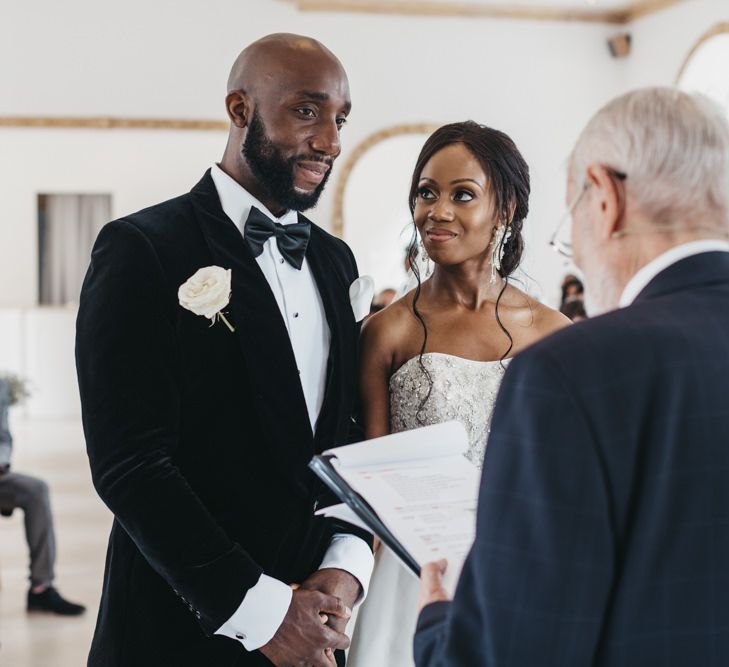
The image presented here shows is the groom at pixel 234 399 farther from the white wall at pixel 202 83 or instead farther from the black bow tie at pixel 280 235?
the white wall at pixel 202 83

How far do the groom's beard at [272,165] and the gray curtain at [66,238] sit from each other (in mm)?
10874

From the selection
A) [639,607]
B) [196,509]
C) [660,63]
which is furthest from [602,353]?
[660,63]

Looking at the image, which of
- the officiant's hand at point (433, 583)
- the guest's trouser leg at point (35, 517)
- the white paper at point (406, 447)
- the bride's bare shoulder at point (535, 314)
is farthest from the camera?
the guest's trouser leg at point (35, 517)

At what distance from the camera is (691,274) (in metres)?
1.08

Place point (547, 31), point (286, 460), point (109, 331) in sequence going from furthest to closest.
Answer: point (547, 31)
point (286, 460)
point (109, 331)

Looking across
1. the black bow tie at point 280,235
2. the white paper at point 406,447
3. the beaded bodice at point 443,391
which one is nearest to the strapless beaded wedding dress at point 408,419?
the beaded bodice at point 443,391

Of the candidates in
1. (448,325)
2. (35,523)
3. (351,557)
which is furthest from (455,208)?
(35,523)

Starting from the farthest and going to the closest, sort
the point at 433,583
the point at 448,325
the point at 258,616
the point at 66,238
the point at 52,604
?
the point at 66,238, the point at 52,604, the point at 448,325, the point at 258,616, the point at 433,583

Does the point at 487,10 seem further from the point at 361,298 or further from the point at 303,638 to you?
the point at 303,638

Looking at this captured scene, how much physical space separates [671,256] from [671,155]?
114mm

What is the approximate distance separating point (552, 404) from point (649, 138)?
347 mm

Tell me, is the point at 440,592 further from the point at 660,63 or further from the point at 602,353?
the point at 660,63

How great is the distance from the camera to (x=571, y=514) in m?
0.97

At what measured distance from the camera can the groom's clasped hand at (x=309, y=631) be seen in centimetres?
178
